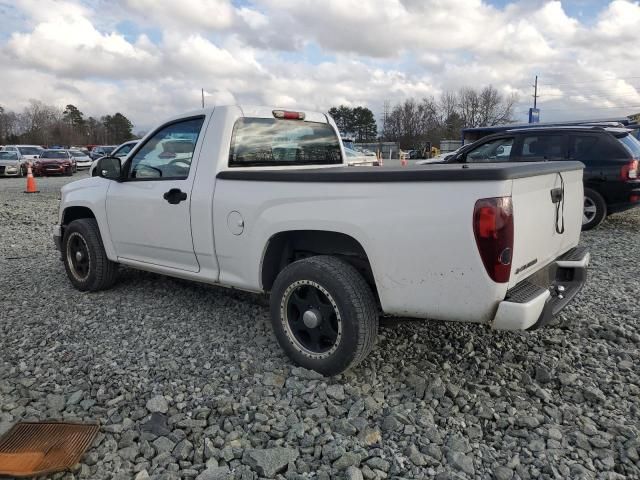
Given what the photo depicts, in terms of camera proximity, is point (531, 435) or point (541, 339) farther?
point (541, 339)

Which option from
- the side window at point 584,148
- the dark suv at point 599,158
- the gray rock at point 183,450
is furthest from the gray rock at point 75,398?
the side window at point 584,148

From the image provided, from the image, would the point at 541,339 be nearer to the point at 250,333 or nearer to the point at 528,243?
the point at 528,243

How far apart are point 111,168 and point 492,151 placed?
7.09m

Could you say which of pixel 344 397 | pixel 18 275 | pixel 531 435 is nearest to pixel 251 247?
pixel 344 397

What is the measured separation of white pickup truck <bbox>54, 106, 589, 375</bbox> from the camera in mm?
2666

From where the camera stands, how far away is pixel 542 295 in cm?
281

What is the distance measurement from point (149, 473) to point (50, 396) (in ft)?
3.53

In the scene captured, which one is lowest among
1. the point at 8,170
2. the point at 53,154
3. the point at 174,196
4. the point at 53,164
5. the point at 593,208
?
the point at 593,208

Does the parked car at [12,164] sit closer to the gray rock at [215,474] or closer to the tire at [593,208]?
the tire at [593,208]

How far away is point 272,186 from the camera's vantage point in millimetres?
3383

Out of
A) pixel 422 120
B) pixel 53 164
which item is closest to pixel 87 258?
pixel 53 164

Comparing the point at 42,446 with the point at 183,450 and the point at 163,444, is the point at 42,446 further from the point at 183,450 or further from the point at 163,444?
the point at 183,450

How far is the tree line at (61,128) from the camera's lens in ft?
258

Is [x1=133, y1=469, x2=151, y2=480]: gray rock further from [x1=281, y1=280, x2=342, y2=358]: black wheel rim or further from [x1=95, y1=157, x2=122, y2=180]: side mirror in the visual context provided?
[x1=95, y1=157, x2=122, y2=180]: side mirror
